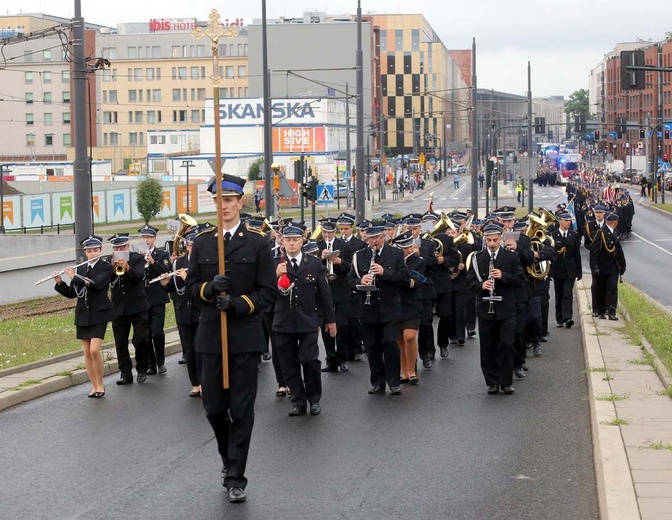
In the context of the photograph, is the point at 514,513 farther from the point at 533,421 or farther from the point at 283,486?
the point at 533,421

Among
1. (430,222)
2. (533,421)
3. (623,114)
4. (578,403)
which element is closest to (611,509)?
(533,421)

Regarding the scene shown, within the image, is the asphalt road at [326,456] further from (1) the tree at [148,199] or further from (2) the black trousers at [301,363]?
(1) the tree at [148,199]

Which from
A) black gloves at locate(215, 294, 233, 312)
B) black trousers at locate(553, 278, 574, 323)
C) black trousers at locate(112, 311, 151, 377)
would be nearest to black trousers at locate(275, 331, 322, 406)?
black trousers at locate(112, 311, 151, 377)

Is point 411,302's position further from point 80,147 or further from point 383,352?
point 80,147

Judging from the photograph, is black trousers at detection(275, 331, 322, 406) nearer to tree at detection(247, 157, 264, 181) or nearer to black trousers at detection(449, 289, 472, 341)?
black trousers at detection(449, 289, 472, 341)

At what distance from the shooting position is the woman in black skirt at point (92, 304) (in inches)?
544

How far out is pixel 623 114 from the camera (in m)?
157

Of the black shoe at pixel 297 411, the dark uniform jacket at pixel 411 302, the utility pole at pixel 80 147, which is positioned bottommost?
the black shoe at pixel 297 411

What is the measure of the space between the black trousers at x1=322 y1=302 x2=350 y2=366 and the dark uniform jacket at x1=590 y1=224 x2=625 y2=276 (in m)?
5.69

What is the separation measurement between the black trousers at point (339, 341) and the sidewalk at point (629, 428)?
3189mm

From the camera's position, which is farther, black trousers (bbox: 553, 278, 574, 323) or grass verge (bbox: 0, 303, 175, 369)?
black trousers (bbox: 553, 278, 574, 323)

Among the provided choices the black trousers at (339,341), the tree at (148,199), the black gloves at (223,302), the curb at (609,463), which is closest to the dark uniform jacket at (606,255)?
the black trousers at (339,341)

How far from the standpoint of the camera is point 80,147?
70.3 ft

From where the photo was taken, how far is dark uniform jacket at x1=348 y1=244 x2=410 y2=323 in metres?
14.1
